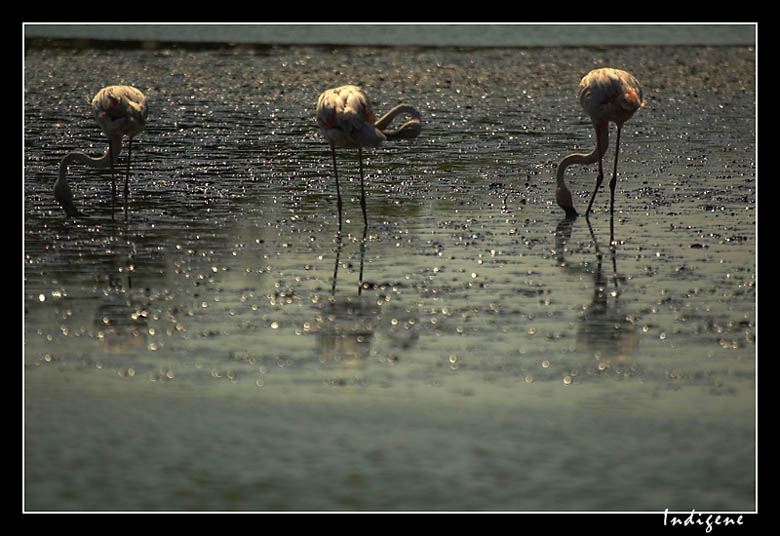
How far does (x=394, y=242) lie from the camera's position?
12000 mm

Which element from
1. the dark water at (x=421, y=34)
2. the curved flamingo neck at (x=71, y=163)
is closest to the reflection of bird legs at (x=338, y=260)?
the curved flamingo neck at (x=71, y=163)

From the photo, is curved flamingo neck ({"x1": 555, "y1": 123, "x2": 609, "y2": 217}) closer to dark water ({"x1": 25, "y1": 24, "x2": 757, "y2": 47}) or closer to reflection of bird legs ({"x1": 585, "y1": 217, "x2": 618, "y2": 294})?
reflection of bird legs ({"x1": 585, "y1": 217, "x2": 618, "y2": 294})

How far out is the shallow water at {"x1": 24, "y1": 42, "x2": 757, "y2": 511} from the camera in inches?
246

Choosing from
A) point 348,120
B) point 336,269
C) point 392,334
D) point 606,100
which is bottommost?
point 392,334

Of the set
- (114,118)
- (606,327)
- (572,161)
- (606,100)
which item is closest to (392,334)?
(606,327)

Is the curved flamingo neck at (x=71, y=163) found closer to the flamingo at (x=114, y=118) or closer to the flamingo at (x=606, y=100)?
the flamingo at (x=114, y=118)

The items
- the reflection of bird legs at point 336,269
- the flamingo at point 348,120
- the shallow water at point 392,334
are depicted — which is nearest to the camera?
the shallow water at point 392,334

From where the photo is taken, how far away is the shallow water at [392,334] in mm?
6250

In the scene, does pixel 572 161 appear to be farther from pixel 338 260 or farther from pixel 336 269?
pixel 336 269

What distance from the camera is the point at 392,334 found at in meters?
8.72

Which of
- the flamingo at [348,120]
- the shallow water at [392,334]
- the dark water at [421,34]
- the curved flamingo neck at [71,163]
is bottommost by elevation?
the shallow water at [392,334]

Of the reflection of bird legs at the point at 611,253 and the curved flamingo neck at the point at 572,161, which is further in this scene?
the curved flamingo neck at the point at 572,161

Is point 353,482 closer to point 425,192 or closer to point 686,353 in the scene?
point 686,353

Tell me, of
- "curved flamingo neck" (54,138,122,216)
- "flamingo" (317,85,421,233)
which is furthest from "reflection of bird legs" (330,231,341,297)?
"curved flamingo neck" (54,138,122,216)
